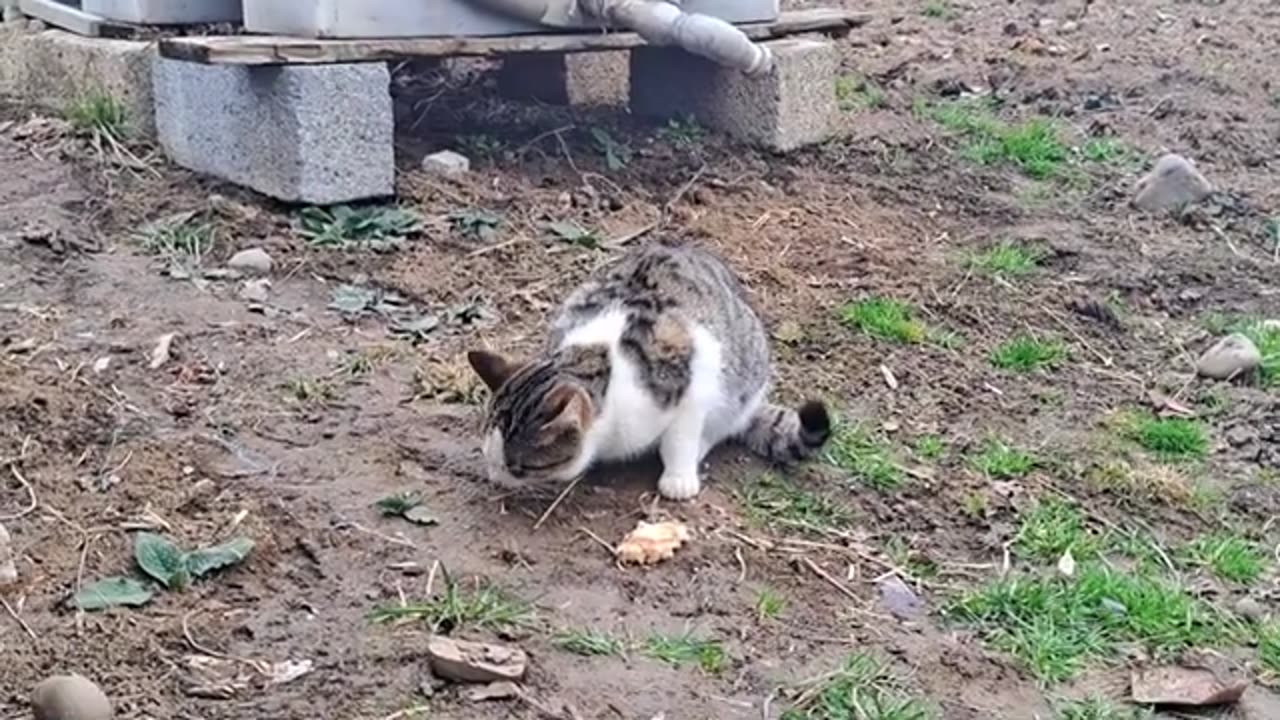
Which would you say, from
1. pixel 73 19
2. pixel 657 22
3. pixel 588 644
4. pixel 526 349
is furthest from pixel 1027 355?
pixel 73 19

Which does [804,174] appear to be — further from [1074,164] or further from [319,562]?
[319,562]

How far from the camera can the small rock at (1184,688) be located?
124 inches

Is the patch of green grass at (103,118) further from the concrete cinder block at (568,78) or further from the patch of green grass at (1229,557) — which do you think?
the patch of green grass at (1229,557)

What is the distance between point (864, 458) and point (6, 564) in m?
1.89

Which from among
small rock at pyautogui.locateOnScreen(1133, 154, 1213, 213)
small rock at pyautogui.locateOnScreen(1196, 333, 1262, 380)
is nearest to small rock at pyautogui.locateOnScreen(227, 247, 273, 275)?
small rock at pyautogui.locateOnScreen(1196, 333, 1262, 380)

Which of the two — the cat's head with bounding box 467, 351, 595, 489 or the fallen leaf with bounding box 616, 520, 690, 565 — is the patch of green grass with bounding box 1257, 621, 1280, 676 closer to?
the fallen leaf with bounding box 616, 520, 690, 565

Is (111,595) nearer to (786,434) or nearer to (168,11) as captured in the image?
(786,434)

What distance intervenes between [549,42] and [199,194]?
4.02 feet

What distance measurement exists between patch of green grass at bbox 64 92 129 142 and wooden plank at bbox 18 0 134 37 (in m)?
0.29

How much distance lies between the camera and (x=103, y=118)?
574cm

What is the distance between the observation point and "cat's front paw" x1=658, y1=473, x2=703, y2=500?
3.74 m

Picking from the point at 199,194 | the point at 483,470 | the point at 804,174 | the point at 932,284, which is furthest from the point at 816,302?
the point at 199,194

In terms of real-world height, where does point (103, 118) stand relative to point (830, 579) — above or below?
above

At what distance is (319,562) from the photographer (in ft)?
11.0
